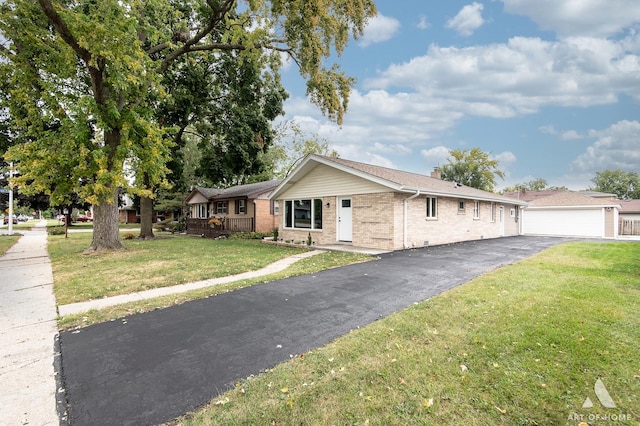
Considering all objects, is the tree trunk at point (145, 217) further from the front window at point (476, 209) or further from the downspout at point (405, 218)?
the front window at point (476, 209)

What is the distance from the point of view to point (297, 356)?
11.4 feet

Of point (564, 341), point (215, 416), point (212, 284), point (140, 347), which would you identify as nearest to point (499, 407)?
point (564, 341)

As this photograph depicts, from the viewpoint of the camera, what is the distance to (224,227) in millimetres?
22594

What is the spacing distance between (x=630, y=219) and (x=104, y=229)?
45968mm

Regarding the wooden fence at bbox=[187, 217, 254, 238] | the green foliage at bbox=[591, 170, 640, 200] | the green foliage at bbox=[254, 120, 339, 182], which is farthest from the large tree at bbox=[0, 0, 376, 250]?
the green foliage at bbox=[591, 170, 640, 200]

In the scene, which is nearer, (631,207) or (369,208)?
(369,208)

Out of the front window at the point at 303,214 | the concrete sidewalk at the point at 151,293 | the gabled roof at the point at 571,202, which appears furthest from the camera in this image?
the gabled roof at the point at 571,202

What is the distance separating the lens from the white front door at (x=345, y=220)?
1432cm

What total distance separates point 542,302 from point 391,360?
11.7ft

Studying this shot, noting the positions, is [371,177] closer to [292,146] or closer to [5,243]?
[5,243]

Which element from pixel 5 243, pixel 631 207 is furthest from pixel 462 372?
pixel 631 207

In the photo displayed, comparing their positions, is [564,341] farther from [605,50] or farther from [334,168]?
[605,50]

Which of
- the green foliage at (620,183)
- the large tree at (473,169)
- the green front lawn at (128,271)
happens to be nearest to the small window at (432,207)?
the green front lawn at (128,271)

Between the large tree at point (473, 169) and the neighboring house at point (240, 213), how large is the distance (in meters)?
33.0
